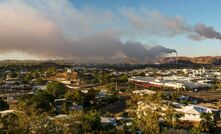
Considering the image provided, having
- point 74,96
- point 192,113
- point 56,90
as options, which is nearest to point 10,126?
point 192,113

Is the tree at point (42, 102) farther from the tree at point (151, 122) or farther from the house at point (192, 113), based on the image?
the tree at point (151, 122)

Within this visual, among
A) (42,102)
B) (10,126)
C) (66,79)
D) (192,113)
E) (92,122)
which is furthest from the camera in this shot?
(66,79)

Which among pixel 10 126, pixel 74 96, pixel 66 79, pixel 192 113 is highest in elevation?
pixel 10 126

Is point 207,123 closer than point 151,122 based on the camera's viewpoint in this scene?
No

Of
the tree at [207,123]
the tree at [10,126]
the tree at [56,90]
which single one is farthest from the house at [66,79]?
the tree at [10,126]

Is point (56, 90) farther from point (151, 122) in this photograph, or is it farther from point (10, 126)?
point (151, 122)

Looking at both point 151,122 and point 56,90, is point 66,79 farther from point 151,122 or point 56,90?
point 151,122

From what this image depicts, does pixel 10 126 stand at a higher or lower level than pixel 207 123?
higher

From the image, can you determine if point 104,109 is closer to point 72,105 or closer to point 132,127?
point 72,105

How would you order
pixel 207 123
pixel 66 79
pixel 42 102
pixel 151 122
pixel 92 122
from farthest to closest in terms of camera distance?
pixel 66 79 → pixel 42 102 → pixel 207 123 → pixel 92 122 → pixel 151 122

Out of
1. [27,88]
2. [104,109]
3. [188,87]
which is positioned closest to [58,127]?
[104,109]

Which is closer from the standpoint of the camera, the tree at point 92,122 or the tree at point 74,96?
the tree at point 92,122
